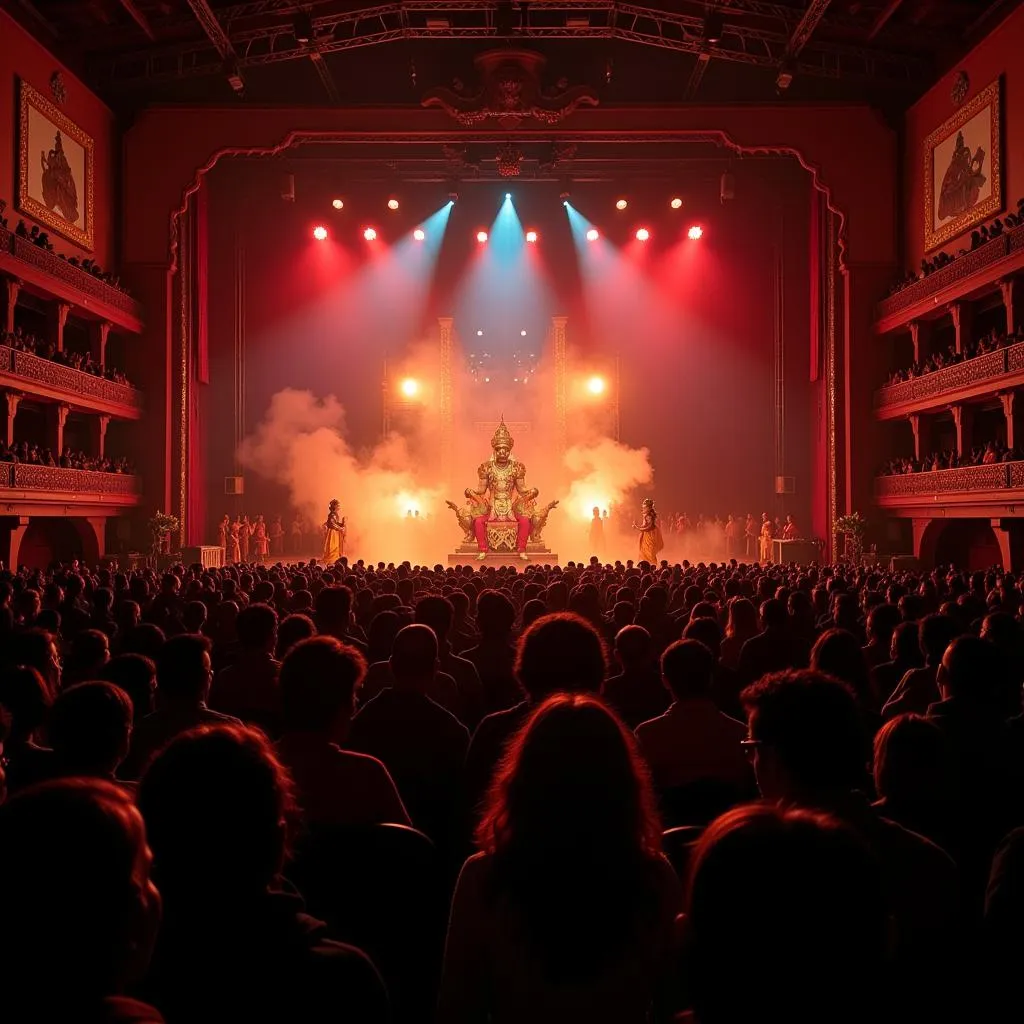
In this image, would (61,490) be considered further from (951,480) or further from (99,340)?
(951,480)

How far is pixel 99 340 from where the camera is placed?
25688 millimetres

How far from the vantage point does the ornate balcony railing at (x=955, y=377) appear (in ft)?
66.9

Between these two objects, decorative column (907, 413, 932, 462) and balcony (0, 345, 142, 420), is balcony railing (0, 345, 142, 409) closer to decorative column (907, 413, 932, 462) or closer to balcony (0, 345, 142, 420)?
balcony (0, 345, 142, 420)

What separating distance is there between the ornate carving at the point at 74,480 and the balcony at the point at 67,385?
1595mm

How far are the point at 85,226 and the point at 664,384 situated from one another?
18350mm

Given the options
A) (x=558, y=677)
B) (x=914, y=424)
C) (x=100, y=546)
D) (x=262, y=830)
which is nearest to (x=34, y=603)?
(x=558, y=677)

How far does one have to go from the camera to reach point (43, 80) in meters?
22.3

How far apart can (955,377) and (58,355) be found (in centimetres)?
1974

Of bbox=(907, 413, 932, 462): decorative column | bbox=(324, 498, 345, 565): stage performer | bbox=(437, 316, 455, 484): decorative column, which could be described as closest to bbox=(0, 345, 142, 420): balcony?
bbox=(324, 498, 345, 565): stage performer

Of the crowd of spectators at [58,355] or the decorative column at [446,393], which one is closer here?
the crowd of spectators at [58,355]

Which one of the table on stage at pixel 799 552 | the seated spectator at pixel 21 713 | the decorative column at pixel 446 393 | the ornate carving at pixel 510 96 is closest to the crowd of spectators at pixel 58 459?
the decorative column at pixel 446 393

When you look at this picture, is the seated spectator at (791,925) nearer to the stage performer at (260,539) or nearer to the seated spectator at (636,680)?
the seated spectator at (636,680)

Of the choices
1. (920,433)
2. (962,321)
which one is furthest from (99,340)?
(962,321)

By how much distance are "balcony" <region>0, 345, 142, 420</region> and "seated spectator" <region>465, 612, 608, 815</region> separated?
62.5 feet
